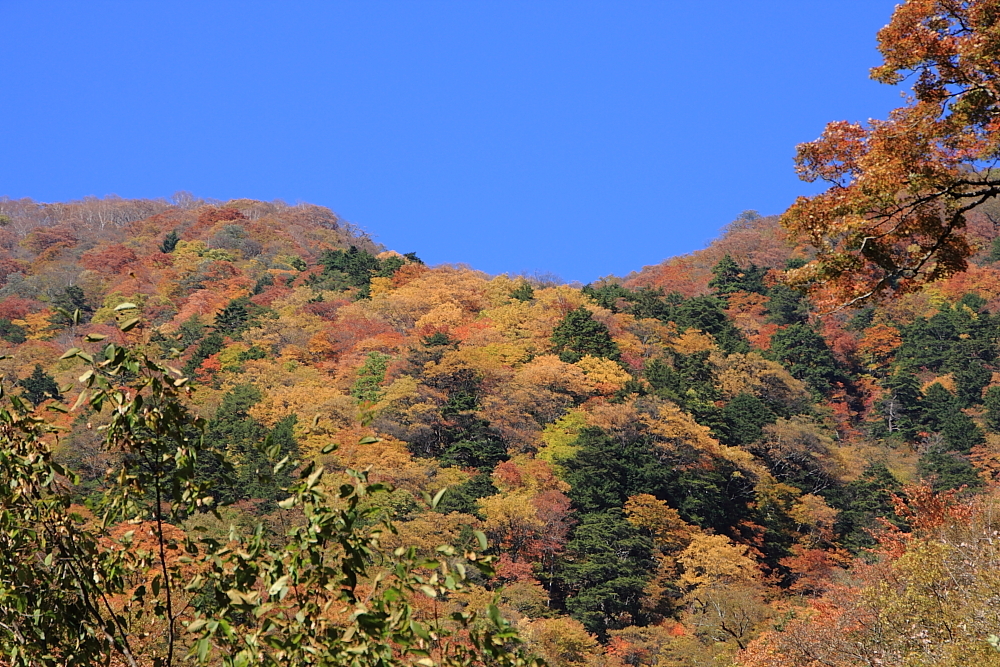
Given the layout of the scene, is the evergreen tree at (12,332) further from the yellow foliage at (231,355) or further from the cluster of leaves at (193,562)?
the cluster of leaves at (193,562)

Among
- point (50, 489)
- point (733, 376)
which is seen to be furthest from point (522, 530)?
point (50, 489)

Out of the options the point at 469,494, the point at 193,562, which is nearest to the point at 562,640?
the point at 469,494

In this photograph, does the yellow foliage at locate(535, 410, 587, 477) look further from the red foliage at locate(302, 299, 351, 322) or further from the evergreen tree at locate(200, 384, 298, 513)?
the red foliage at locate(302, 299, 351, 322)

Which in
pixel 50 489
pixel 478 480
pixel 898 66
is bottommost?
pixel 50 489

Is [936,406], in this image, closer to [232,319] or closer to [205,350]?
[205,350]

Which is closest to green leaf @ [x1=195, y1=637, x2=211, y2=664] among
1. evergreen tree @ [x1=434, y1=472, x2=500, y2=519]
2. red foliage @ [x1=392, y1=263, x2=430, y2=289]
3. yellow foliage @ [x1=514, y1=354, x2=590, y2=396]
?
evergreen tree @ [x1=434, y1=472, x2=500, y2=519]

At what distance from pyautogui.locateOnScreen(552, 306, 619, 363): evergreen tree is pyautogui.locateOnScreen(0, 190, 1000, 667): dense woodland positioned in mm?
139

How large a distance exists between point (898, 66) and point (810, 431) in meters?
34.4

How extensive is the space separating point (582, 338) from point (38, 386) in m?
22.1

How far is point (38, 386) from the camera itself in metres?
45.4

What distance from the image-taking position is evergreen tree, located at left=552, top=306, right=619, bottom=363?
47872 mm

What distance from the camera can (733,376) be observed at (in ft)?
158

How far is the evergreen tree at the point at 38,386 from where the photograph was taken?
44.5m

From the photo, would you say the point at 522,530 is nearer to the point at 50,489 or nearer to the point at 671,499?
the point at 671,499
